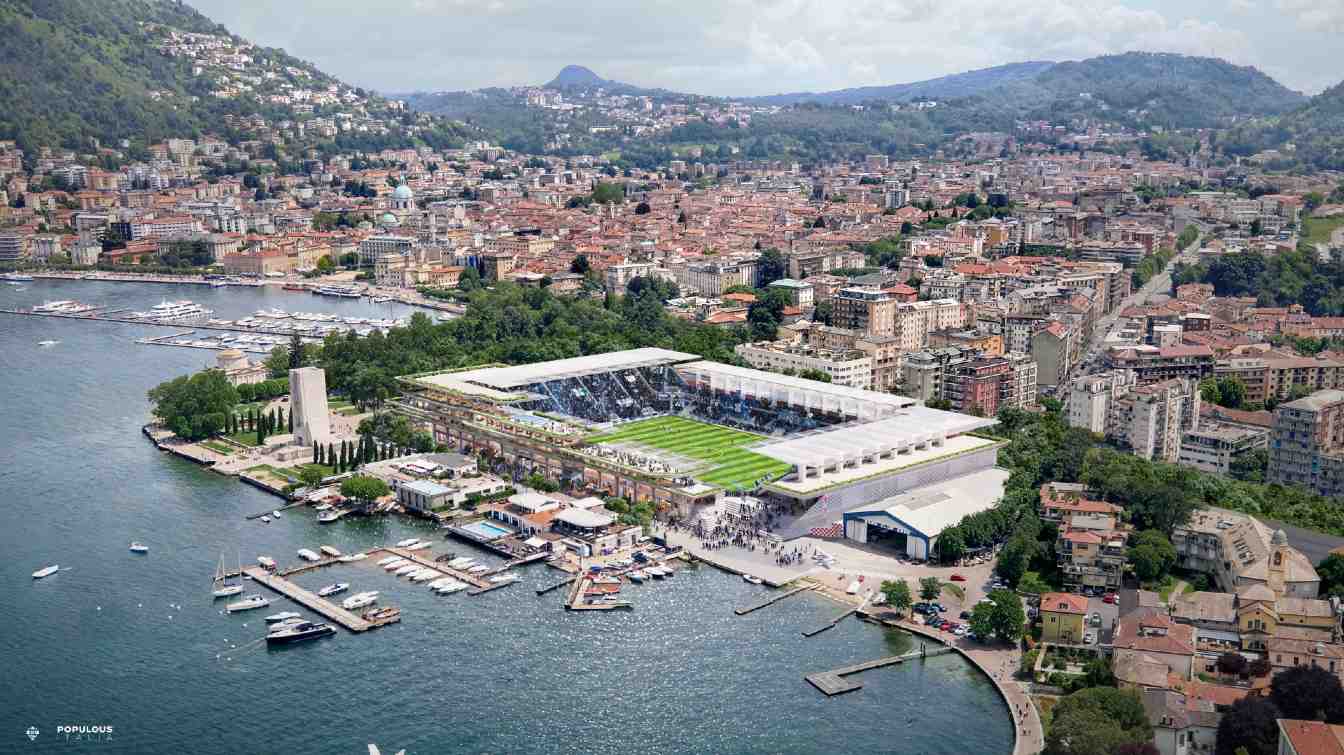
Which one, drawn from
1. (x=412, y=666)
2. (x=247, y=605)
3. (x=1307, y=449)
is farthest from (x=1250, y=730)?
(x=247, y=605)

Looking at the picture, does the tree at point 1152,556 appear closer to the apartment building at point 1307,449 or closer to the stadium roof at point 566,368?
the apartment building at point 1307,449

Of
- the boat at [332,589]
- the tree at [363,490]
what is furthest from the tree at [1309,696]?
the tree at [363,490]

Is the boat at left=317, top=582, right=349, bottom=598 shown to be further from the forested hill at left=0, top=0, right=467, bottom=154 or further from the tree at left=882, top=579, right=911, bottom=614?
the forested hill at left=0, top=0, right=467, bottom=154

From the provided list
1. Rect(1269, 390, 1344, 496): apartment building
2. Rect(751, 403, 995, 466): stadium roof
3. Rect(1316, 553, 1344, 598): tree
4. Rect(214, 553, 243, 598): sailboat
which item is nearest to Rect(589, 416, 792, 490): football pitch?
Rect(751, 403, 995, 466): stadium roof

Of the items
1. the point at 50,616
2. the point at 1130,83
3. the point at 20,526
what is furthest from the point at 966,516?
the point at 1130,83

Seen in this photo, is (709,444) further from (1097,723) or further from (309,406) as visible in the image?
(1097,723)

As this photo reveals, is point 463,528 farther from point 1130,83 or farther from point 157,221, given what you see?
point 1130,83
